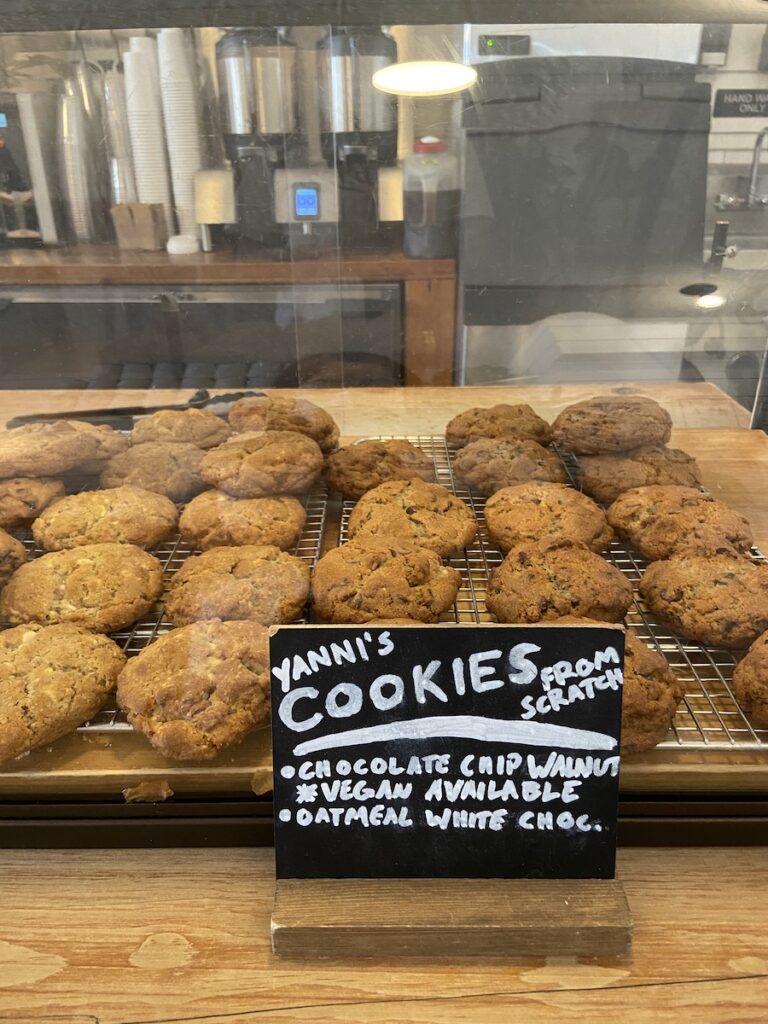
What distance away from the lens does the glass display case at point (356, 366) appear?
1.04 m

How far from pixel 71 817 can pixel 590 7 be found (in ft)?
4.66

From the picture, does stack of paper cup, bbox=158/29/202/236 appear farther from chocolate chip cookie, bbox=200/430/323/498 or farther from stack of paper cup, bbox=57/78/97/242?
chocolate chip cookie, bbox=200/430/323/498

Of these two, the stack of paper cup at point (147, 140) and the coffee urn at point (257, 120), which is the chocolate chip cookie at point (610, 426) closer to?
the coffee urn at point (257, 120)

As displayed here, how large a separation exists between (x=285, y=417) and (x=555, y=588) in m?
0.81

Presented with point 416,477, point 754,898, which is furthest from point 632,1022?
point 416,477

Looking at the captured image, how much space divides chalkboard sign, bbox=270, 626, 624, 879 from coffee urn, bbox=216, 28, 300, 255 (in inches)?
43.6

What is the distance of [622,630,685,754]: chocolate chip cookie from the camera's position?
0.99m

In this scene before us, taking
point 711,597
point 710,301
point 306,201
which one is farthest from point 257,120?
point 711,597

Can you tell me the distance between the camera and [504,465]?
5.49ft

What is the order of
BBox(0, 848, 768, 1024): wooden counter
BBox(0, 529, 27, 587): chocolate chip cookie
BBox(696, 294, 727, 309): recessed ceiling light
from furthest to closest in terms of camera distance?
BBox(696, 294, 727, 309): recessed ceiling light < BBox(0, 529, 27, 587): chocolate chip cookie < BBox(0, 848, 768, 1024): wooden counter

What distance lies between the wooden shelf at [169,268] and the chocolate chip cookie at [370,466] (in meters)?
0.39

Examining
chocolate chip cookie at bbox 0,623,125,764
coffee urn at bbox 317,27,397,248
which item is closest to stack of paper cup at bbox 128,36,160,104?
coffee urn at bbox 317,27,397,248

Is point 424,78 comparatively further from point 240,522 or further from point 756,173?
point 240,522

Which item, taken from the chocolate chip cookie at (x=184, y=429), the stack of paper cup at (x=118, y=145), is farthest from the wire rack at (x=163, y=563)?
the stack of paper cup at (x=118, y=145)
